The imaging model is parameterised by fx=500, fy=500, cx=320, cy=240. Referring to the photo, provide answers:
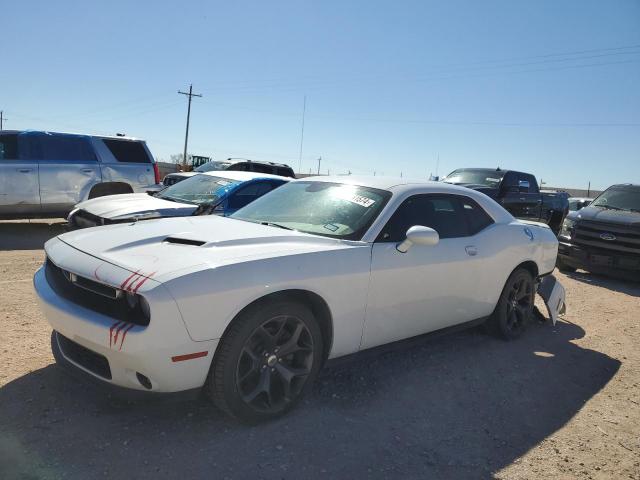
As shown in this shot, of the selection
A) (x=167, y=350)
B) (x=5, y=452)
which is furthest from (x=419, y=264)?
(x=5, y=452)

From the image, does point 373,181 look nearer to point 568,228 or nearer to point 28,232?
point 568,228

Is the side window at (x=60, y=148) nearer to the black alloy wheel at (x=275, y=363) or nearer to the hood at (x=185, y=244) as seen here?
the hood at (x=185, y=244)

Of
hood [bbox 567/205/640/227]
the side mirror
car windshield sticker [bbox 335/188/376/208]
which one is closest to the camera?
the side mirror

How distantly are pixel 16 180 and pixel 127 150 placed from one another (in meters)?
2.10

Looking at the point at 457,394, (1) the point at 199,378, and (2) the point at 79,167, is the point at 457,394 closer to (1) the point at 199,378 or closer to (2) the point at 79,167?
(1) the point at 199,378

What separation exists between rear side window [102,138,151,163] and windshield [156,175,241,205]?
2.46m

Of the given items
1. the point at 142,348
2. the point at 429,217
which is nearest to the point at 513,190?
the point at 429,217

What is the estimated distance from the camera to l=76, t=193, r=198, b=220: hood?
6.80 metres

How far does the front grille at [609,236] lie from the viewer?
8.30 m

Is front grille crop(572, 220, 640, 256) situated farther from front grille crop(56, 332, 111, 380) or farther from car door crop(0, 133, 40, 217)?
car door crop(0, 133, 40, 217)

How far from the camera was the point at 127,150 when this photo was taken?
10250 mm

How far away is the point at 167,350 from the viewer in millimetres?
2510

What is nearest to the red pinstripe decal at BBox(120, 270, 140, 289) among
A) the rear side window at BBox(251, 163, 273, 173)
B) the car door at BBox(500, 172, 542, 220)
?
the car door at BBox(500, 172, 542, 220)

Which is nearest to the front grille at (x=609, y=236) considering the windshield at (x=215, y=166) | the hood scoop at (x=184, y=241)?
the hood scoop at (x=184, y=241)
